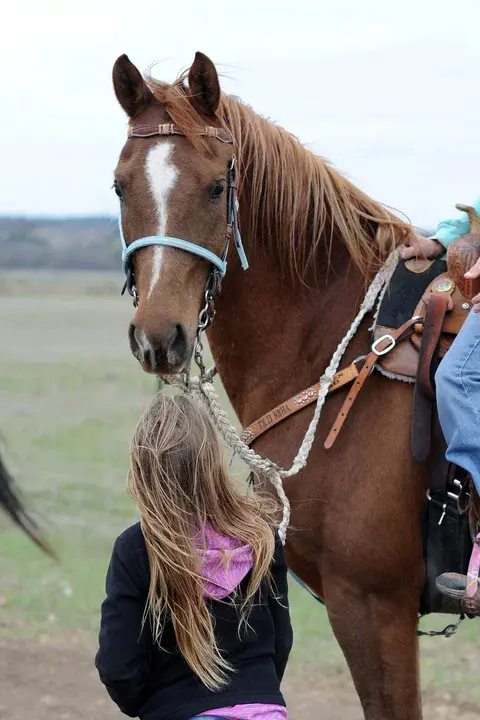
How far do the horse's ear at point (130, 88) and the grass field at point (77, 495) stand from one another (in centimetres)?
166

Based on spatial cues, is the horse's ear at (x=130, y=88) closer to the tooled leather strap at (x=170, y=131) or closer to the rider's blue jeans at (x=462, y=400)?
the tooled leather strap at (x=170, y=131)

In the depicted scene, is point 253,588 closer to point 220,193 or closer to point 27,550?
point 220,193

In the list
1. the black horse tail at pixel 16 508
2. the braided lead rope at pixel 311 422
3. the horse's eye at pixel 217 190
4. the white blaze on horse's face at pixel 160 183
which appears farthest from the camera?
the black horse tail at pixel 16 508

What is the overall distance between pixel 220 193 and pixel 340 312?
62 cm

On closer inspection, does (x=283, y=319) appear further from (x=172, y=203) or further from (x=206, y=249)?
(x=172, y=203)

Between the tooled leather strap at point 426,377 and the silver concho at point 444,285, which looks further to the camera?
the silver concho at point 444,285

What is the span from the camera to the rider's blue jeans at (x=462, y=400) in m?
2.64

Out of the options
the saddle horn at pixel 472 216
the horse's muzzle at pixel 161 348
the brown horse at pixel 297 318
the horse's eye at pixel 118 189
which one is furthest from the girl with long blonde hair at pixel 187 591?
the saddle horn at pixel 472 216

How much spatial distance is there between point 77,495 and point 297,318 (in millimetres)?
6369

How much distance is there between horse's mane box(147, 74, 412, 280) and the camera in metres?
3.06

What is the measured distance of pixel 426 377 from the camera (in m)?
2.84

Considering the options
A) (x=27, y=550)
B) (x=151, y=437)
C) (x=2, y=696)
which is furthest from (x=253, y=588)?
(x=27, y=550)

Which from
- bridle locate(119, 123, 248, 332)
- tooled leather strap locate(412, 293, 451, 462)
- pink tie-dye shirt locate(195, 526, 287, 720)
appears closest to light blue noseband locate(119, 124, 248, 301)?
bridle locate(119, 123, 248, 332)

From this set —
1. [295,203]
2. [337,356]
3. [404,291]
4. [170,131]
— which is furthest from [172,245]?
[404,291]
